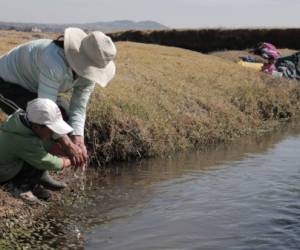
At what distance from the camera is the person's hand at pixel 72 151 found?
19.1ft

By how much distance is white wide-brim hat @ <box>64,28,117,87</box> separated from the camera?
5809mm

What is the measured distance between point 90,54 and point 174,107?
5877 millimetres

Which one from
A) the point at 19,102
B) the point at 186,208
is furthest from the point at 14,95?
the point at 186,208

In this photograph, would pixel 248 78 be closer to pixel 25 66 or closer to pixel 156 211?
pixel 156 211

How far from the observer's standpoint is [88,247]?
591 centimetres

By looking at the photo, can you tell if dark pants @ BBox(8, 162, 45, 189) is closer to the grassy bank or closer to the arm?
the grassy bank

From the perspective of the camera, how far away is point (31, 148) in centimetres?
595

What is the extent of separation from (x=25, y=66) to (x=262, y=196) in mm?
3691

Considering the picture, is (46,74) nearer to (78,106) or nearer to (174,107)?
(78,106)

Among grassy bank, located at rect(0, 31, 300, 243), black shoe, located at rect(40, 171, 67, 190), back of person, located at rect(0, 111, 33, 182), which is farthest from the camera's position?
grassy bank, located at rect(0, 31, 300, 243)

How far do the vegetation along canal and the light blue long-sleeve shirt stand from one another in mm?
1092

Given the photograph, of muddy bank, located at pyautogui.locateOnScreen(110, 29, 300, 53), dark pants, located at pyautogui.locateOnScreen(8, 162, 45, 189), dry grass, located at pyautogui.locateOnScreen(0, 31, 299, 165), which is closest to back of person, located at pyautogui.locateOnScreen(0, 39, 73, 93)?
dark pants, located at pyautogui.locateOnScreen(8, 162, 45, 189)

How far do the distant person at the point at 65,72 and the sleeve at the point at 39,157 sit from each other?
0.77 feet

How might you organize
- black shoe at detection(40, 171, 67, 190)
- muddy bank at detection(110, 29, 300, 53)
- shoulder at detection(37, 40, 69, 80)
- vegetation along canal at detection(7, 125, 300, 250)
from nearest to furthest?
shoulder at detection(37, 40, 69, 80), vegetation along canal at detection(7, 125, 300, 250), black shoe at detection(40, 171, 67, 190), muddy bank at detection(110, 29, 300, 53)
